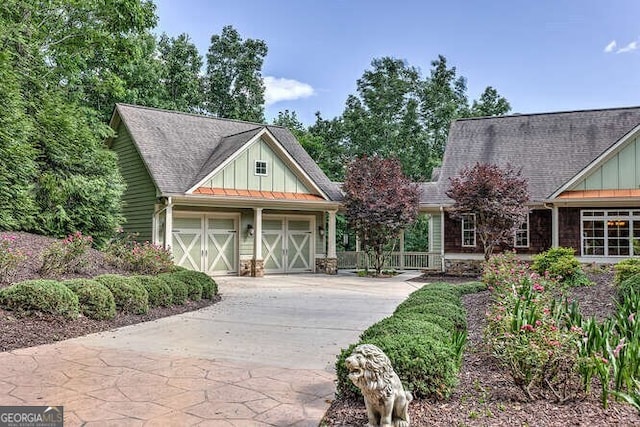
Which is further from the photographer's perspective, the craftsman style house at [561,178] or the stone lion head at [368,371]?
the craftsman style house at [561,178]

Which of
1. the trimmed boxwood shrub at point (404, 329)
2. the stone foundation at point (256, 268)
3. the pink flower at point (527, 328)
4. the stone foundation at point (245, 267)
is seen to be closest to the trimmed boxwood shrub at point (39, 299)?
the trimmed boxwood shrub at point (404, 329)

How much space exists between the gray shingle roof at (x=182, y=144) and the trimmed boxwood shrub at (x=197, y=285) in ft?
17.2

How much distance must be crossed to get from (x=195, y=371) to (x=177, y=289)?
466cm

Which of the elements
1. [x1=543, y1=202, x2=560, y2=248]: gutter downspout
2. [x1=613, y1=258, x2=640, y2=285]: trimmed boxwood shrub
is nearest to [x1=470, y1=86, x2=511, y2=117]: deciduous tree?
[x1=543, y1=202, x2=560, y2=248]: gutter downspout

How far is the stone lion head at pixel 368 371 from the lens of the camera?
3260mm

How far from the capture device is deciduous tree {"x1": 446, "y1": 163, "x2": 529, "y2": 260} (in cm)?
1588

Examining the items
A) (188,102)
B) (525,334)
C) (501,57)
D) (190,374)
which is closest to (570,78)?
(501,57)

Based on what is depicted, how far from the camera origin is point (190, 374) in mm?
5070

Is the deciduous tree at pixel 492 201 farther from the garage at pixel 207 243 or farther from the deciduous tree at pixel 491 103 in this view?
the deciduous tree at pixel 491 103

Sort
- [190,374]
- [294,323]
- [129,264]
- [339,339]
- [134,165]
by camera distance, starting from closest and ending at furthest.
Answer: [190,374], [339,339], [294,323], [129,264], [134,165]

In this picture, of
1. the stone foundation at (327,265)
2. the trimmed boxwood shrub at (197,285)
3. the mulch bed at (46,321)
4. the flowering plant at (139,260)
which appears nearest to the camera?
the mulch bed at (46,321)

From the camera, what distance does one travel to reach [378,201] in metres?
17.2

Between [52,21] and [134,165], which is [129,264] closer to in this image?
[134,165]

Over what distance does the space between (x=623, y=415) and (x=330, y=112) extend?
101ft
